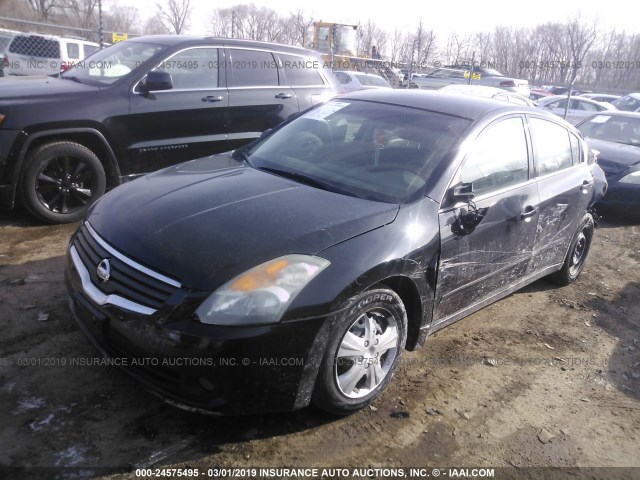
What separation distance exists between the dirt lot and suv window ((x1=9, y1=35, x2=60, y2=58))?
15.3 meters

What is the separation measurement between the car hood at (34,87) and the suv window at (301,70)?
7.78ft

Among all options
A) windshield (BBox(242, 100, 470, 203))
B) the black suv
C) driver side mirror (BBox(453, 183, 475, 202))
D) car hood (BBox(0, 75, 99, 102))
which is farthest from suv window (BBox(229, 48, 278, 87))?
driver side mirror (BBox(453, 183, 475, 202))

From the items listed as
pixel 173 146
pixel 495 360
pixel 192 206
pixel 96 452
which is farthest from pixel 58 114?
pixel 495 360

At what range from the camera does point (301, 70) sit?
688 cm

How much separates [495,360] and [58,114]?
4.30m

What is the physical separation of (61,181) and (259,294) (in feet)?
11.7

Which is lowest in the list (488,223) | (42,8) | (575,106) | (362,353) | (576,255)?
(576,255)

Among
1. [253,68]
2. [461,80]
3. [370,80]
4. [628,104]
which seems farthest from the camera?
[461,80]

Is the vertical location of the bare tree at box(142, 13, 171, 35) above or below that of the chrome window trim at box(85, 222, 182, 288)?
above

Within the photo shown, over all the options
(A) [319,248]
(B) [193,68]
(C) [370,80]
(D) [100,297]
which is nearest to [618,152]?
(B) [193,68]

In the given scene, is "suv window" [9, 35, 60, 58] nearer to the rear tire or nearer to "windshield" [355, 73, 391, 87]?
"windshield" [355, 73, 391, 87]

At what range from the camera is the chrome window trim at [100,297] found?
251cm

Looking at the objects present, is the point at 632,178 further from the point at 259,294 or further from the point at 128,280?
the point at 128,280

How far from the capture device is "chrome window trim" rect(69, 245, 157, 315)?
251 cm
